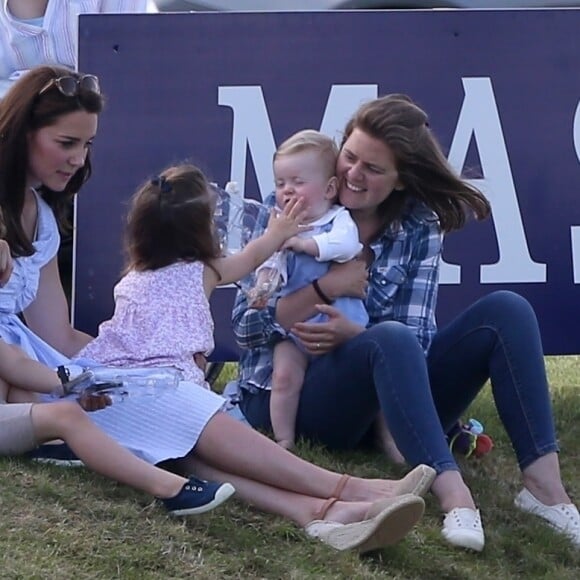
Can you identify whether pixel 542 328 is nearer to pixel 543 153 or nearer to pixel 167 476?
pixel 543 153

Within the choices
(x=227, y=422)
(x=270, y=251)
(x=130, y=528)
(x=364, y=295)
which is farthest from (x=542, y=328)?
(x=130, y=528)

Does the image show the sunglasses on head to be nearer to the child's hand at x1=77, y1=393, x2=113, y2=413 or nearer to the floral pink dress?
the floral pink dress

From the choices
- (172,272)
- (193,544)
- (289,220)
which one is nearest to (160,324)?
(172,272)

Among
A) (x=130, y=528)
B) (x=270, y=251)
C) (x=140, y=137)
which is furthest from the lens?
(x=140, y=137)

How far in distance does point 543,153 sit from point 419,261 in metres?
1.00

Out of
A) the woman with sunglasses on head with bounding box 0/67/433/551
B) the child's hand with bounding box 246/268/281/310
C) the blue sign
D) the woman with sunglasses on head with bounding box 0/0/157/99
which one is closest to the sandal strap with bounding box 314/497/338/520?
the woman with sunglasses on head with bounding box 0/67/433/551

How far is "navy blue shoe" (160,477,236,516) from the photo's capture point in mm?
3330

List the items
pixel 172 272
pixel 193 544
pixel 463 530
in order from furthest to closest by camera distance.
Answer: pixel 172 272
pixel 463 530
pixel 193 544

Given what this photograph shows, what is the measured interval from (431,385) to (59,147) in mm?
1254

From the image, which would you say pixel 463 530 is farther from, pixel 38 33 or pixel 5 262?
pixel 38 33

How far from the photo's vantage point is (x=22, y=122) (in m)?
3.92

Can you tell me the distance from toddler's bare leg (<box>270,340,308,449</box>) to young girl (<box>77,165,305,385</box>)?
25cm

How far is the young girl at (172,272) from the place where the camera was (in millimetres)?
3760

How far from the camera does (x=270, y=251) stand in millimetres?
3908
